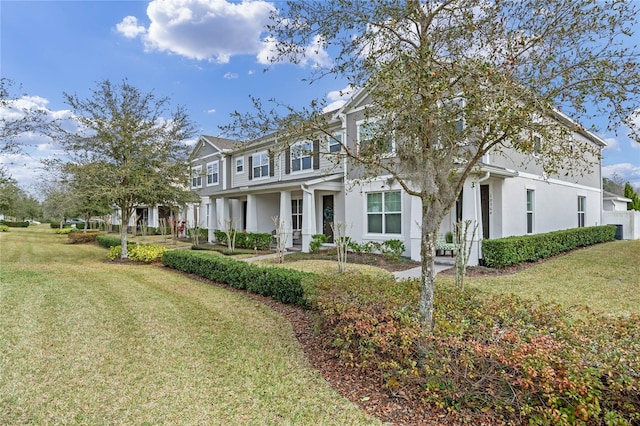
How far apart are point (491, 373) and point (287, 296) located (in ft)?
15.7

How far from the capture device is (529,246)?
11992mm

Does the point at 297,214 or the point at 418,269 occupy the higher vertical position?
the point at 297,214

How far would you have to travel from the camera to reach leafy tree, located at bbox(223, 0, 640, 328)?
3.81 m

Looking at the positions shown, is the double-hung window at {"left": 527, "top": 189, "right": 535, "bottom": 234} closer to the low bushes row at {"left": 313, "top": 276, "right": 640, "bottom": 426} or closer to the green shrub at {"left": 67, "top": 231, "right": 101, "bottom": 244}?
→ the low bushes row at {"left": 313, "top": 276, "right": 640, "bottom": 426}

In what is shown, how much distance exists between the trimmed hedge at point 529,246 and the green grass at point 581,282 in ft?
1.52

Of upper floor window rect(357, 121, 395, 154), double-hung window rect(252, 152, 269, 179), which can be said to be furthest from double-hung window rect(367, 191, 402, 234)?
upper floor window rect(357, 121, 395, 154)

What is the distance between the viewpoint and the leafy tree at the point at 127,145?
44.0 ft

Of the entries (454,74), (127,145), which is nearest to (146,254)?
(127,145)

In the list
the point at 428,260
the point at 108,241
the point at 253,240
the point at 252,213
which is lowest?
the point at 108,241

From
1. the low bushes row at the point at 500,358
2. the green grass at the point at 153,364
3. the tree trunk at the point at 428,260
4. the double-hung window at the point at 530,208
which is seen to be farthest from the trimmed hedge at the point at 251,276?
the double-hung window at the point at 530,208

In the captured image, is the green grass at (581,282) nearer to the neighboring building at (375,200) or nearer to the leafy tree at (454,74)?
the neighboring building at (375,200)

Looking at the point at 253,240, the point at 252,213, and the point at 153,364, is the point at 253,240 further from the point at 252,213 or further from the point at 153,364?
the point at 153,364

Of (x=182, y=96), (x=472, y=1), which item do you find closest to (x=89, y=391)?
(x=472, y=1)

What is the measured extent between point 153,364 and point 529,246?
1199 centimetres
